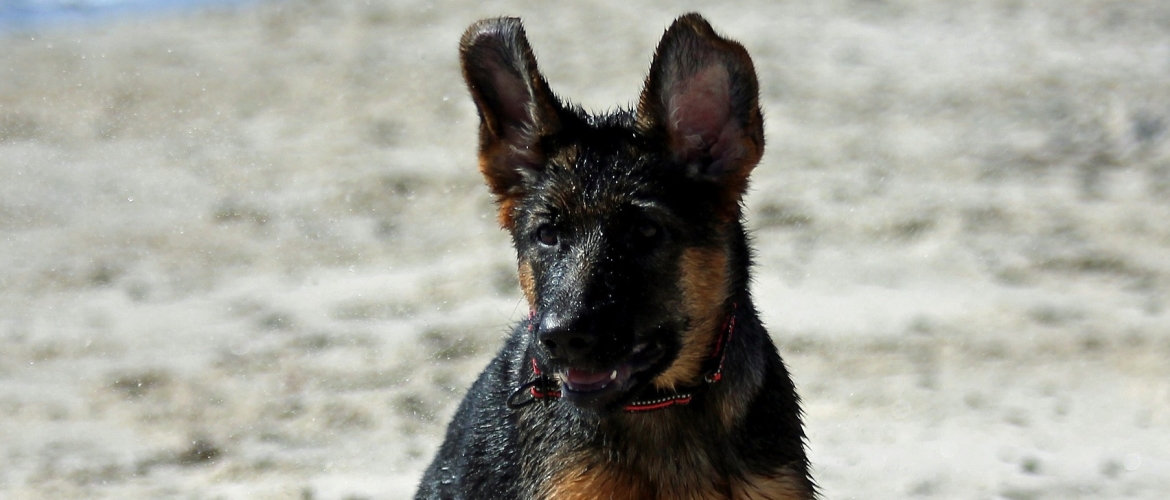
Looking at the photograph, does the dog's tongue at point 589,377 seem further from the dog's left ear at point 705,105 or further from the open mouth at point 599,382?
the dog's left ear at point 705,105

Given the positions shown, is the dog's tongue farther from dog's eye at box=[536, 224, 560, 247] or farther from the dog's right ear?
the dog's right ear

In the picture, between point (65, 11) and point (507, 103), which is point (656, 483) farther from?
point (65, 11)

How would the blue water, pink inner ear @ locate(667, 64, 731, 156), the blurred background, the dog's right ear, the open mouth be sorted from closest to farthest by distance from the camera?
the open mouth → pink inner ear @ locate(667, 64, 731, 156) → the dog's right ear → the blurred background → the blue water

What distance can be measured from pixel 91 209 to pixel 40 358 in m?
2.23

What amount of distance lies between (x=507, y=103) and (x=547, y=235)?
1.70ft

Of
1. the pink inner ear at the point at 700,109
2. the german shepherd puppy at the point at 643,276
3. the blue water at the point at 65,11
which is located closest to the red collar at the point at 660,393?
the german shepherd puppy at the point at 643,276

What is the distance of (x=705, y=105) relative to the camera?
437cm

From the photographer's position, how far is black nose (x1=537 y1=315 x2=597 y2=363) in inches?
159

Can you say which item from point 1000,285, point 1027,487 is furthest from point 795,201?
point 1027,487

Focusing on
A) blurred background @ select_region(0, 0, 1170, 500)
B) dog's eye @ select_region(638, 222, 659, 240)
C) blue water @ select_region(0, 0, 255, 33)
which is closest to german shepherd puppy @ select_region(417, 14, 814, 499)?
dog's eye @ select_region(638, 222, 659, 240)

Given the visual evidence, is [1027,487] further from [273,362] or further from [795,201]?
[273,362]

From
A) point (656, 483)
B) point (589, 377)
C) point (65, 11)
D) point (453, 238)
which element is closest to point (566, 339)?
point (589, 377)

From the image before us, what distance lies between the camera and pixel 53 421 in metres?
7.67

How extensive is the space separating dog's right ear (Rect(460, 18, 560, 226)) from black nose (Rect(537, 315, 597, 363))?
0.77 meters
